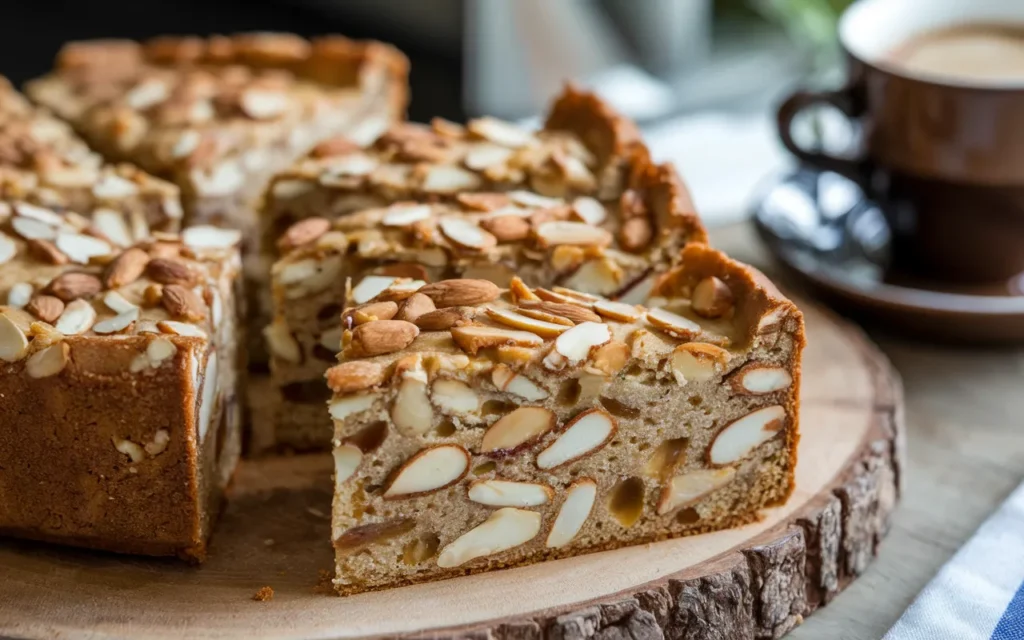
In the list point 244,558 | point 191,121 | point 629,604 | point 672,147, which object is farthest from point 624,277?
point 672,147

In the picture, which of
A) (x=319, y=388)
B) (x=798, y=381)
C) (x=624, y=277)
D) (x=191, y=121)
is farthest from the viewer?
(x=191, y=121)

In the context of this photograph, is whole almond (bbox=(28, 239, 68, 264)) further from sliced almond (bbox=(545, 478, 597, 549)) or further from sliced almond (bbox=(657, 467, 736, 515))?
sliced almond (bbox=(657, 467, 736, 515))

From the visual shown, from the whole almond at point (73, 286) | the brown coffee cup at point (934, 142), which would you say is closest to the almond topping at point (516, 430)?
the whole almond at point (73, 286)

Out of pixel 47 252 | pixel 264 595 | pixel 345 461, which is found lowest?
pixel 264 595

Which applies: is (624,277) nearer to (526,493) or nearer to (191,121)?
(526,493)

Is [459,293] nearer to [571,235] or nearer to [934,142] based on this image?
[571,235]

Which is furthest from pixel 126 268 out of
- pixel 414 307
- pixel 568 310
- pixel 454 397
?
pixel 568 310

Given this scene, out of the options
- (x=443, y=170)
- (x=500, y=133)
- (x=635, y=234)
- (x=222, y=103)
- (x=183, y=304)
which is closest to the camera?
(x=183, y=304)
